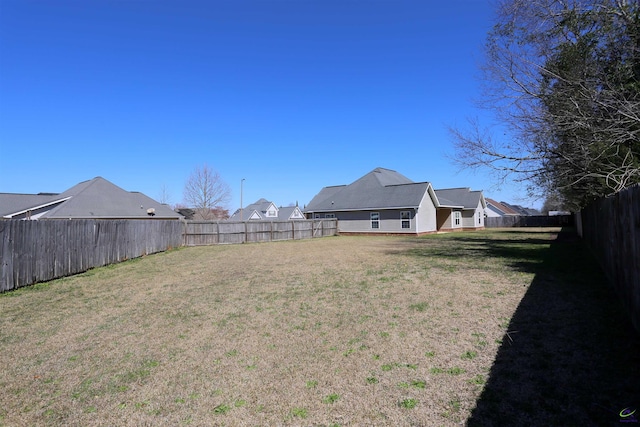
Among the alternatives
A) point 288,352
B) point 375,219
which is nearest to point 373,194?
point 375,219

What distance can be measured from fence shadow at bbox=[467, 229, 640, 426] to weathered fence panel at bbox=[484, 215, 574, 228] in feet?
142

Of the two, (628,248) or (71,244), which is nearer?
(628,248)

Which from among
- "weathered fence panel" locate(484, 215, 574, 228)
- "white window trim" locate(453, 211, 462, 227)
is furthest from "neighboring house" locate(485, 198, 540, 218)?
"white window trim" locate(453, 211, 462, 227)

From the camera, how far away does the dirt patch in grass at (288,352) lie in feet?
9.66

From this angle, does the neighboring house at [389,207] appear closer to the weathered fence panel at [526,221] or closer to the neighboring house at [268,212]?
the weathered fence panel at [526,221]

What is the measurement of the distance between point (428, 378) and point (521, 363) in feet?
3.43

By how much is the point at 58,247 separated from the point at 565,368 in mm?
11631

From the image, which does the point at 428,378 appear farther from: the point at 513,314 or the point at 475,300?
the point at 475,300

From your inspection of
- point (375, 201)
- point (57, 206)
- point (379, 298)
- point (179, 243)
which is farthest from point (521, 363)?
point (57, 206)

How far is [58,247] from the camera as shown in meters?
9.75

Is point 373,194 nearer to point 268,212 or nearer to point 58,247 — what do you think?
point 58,247

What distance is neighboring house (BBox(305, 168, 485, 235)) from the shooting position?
2711 centimetres

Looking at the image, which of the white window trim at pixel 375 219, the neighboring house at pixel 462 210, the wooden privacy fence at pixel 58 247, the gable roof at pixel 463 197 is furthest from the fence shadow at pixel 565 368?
the gable roof at pixel 463 197

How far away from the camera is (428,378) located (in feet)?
11.2
